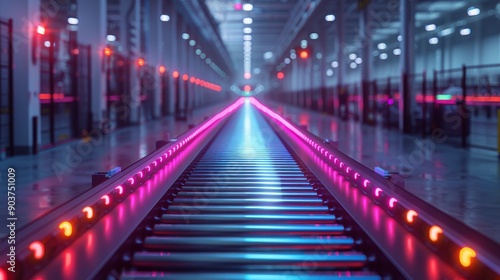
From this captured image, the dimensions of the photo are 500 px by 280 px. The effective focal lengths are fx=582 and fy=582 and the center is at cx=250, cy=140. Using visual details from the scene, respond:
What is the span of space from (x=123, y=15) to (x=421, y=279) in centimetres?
2519

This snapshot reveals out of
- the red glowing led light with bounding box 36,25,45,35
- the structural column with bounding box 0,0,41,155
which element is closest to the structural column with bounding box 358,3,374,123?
the red glowing led light with bounding box 36,25,45,35

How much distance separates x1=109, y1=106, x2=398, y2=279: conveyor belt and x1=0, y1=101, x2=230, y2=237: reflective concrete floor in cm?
166

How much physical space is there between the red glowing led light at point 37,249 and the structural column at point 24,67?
10.3 metres

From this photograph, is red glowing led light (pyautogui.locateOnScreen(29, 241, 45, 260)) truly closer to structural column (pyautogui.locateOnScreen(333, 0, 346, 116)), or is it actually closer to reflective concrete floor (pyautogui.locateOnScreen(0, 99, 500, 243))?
reflective concrete floor (pyautogui.locateOnScreen(0, 99, 500, 243))

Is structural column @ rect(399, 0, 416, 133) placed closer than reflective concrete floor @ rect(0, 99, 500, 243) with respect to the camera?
No

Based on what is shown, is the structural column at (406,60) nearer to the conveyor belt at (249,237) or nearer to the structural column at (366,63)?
the structural column at (366,63)

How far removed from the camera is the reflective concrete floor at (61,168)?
789 centimetres

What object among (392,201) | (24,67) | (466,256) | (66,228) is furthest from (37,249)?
(24,67)

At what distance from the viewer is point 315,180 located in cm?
960

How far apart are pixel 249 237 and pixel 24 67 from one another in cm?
1001

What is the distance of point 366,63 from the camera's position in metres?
29.4

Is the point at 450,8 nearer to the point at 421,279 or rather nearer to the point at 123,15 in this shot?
the point at 123,15

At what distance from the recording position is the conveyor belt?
493cm

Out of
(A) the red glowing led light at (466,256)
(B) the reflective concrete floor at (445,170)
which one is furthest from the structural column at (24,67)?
(A) the red glowing led light at (466,256)
